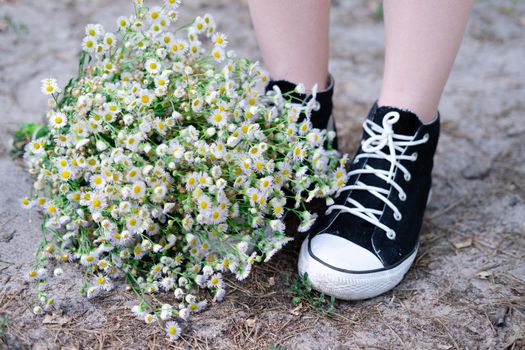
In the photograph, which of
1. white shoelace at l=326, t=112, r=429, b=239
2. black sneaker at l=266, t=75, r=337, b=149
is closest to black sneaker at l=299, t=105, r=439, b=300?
white shoelace at l=326, t=112, r=429, b=239

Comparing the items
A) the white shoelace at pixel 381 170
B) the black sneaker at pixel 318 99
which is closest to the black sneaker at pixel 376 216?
the white shoelace at pixel 381 170

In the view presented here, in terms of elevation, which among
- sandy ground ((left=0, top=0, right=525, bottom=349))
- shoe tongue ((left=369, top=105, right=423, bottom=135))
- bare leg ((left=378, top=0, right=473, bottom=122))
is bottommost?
sandy ground ((left=0, top=0, right=525, bottom=349))

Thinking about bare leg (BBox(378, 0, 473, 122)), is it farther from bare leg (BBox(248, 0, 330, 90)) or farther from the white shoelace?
bare leg (BBox(248, 0, 330, 90))

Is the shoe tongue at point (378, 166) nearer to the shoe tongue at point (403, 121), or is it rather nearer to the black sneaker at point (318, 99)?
the shoe tongue at point (403, 121)

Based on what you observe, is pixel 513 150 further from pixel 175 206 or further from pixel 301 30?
pixel 175 206

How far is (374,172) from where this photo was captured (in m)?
1.41

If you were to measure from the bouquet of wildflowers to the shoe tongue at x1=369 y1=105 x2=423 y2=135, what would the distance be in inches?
5.2

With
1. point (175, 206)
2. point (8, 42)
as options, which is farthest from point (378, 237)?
point (8, 42)

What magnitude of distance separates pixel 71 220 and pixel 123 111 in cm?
27

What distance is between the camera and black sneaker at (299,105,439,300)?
4.27 ft

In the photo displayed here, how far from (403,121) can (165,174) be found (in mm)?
586

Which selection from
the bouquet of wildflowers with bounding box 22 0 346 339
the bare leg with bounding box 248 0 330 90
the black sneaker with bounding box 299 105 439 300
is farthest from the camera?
the bare leg with bounding box 248 0 330 90

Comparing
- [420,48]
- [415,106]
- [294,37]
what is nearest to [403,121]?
[415,106]

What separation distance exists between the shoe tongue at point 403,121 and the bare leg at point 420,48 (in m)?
0.01
